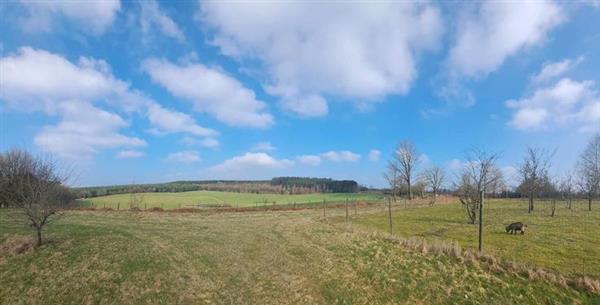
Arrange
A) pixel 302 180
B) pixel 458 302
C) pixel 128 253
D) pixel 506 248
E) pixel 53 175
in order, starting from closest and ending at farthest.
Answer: pixel 458 302 < pixel 128 253 < pixel 506 248 < pixel 53 175 < pixel 302 180

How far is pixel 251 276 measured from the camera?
1342 cm

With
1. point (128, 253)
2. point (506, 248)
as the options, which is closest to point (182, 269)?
point (128, 253)

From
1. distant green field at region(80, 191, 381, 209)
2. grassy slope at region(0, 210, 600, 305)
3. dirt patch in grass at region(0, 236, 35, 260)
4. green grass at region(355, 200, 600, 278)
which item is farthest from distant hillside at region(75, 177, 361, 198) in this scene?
grassy slope at region(0, 210, 600, 305)

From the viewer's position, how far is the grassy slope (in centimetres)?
1151

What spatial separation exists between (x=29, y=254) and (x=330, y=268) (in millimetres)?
15570

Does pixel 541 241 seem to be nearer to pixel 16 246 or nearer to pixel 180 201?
pixel 16 246

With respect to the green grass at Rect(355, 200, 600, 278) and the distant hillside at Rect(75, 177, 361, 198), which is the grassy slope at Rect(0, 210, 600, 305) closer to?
the green grass at Rect(355, 200, 600, 278)

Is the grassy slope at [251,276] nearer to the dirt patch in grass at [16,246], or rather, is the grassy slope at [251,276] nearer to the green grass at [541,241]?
the dirt patch in grass at [16,246]

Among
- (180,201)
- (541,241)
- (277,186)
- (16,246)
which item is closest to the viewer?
(16,246)

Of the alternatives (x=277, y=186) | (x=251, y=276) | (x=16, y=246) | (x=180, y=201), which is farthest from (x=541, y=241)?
(x=277, y=186)

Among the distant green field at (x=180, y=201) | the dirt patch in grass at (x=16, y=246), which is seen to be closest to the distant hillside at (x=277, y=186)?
the distant green field at (x=180, y=201)

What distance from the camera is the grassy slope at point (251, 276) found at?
37.8ft

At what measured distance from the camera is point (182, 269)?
564 inches

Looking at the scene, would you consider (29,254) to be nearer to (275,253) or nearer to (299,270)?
(275,253)
